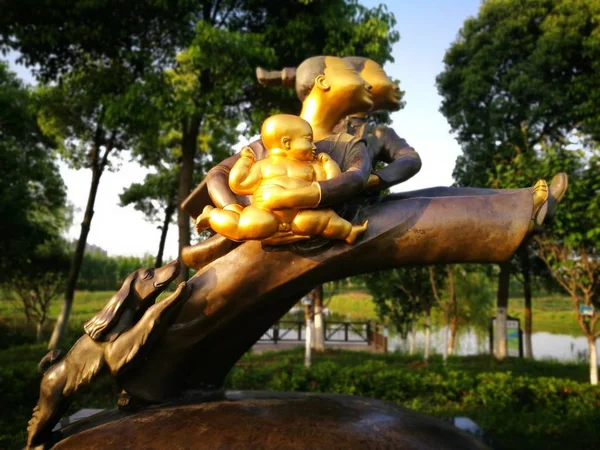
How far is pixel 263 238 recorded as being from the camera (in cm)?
196

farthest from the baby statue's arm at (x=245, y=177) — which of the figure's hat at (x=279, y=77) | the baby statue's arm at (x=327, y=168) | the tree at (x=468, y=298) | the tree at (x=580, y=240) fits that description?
the tree at (x=468, y=298)

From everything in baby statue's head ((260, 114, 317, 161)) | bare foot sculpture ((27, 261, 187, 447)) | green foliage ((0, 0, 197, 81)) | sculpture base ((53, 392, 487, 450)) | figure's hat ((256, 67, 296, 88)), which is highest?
green foliage ((0, 0, 197, 81))

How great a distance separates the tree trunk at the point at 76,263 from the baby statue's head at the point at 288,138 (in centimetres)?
972

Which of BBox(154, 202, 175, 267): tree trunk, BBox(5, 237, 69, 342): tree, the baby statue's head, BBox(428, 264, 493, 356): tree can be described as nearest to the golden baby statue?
the baby statue's head

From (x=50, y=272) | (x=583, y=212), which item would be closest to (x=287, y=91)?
(x=583, y=212)

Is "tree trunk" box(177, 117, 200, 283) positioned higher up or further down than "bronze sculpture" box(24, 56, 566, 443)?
higher up

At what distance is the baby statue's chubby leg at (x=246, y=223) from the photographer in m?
1.91

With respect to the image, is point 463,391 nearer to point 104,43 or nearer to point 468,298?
point 104,43

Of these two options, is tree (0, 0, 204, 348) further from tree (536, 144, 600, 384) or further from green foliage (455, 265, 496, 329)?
green foliage (455, 265, 496, 329)

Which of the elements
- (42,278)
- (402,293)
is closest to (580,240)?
(402,293)

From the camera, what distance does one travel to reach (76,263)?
1134 cm

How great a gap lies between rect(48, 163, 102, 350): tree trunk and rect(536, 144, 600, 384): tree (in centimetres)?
883

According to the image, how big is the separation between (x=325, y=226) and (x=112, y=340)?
937mm

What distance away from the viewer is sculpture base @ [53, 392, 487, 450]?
1.94m
